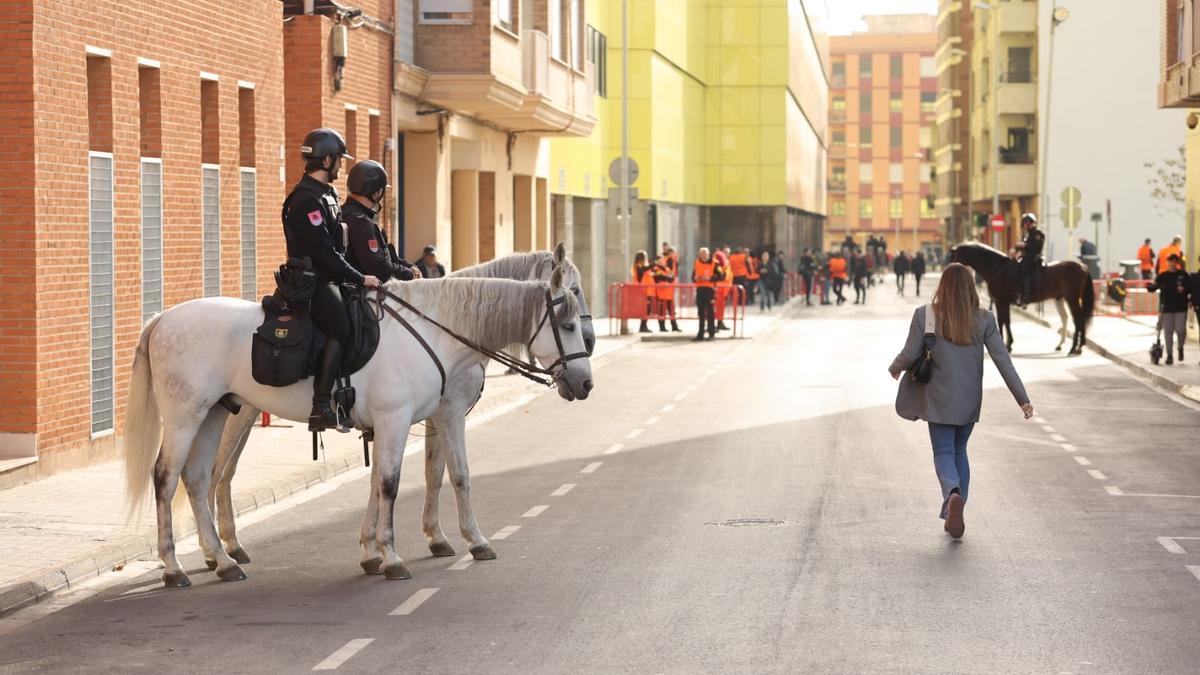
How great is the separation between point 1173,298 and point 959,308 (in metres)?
19.2

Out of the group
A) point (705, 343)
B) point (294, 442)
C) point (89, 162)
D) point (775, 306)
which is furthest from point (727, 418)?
point (775, 306)

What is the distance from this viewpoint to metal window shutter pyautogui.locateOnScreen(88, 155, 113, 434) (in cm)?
1833

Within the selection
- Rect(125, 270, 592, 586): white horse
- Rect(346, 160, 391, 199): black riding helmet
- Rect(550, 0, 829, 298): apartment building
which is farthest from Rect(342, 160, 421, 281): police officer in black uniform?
Rect(550, 0, 829, 298): apartment building

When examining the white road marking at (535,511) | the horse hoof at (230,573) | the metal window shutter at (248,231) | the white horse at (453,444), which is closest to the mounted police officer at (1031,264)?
the metal window shutter at (248,231)

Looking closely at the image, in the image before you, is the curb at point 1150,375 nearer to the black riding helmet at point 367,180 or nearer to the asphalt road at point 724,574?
the asphalt road at point 724,574

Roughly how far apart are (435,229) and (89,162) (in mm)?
16786

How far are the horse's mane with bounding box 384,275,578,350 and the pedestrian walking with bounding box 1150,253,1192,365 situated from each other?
21.5 metres

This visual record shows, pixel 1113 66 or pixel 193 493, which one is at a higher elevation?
pixel 1113 66

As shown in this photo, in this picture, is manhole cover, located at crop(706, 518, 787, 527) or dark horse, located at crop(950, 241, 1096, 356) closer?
manhole cover, located at crop(706, 518, 787, 527)

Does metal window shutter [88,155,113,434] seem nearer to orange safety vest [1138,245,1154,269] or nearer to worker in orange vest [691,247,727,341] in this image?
worker in orange vest [691,247,727,341]

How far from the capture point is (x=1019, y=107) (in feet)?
279

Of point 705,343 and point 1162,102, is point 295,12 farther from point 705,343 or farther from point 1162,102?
point 1162,102

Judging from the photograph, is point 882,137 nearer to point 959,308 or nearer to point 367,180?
point 959,308

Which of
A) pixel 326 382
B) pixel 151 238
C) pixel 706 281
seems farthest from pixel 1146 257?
pixel 326 382
